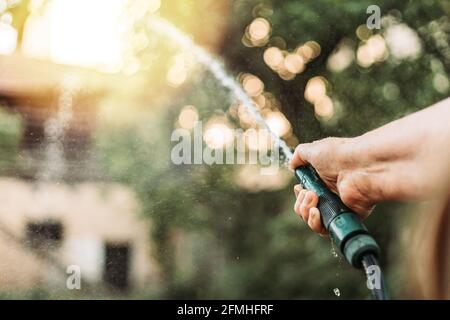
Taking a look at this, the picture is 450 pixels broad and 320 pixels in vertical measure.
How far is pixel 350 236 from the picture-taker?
1.88 ft

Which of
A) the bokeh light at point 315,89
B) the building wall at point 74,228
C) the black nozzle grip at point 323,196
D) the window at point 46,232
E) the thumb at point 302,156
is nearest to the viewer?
the black nozzle grip at point 323,196

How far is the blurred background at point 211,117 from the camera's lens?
76.5 inches

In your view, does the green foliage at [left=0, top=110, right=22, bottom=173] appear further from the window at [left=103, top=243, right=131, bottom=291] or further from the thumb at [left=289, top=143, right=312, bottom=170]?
the thumb at [left=289, top=143, right=312, bottom=170]

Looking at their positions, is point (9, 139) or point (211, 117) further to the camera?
point (211, 117)

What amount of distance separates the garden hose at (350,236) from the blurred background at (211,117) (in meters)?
1.24

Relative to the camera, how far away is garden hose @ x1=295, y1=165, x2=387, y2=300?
54cm

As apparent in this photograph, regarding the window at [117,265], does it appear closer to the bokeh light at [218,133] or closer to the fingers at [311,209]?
the bokeh light at [218,133]

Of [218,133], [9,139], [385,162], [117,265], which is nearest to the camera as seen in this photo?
[385,162]

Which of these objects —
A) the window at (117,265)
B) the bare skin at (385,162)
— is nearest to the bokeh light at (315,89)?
the window at (117,265)

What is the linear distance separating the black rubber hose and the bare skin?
7 centimetres

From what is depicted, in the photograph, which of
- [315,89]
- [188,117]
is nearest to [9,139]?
[188,117]

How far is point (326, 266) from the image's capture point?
201 cm

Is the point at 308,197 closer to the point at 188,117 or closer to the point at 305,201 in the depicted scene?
the point at 305,201

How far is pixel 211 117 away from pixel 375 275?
1532mm
